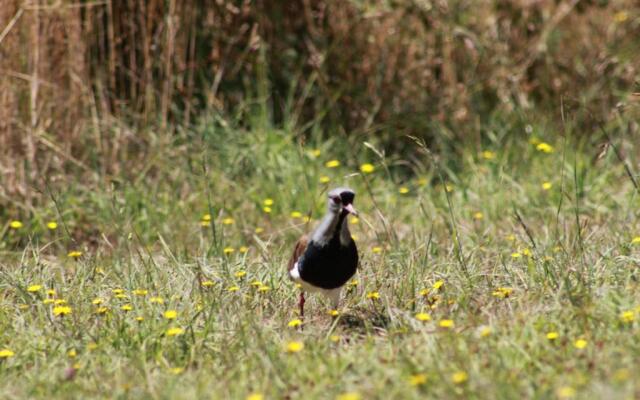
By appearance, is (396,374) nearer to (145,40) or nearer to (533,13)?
(145,40)

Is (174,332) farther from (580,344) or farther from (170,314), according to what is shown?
(580,344)

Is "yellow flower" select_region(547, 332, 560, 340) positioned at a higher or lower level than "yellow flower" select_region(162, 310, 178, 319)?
higher

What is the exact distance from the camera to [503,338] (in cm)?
347

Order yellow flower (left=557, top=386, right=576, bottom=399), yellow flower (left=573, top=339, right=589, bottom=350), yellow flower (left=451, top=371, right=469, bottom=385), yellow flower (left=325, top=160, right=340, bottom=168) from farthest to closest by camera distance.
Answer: yellow flower (left=325, top=160, right=340, bottom=168) < yellow flower (left=573, top=339, right=589, bottom=350) < yellow flower (left=451, top=371, right=469, bottom=385) < yellow flower (left=557, top=386, right=576, bottom=399)

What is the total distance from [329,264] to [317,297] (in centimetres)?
56

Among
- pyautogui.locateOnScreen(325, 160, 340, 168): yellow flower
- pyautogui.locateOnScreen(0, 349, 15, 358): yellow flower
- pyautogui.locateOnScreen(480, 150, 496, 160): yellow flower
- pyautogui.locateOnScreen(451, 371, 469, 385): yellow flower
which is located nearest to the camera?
pyautogui.locateOnScreen(451, 371, 469, 385): yellow flower

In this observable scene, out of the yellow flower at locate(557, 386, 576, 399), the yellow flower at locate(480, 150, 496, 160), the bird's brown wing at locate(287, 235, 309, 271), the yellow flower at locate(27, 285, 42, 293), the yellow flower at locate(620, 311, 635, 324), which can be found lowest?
the yellow flower at locate(27, 285, 42, 293)

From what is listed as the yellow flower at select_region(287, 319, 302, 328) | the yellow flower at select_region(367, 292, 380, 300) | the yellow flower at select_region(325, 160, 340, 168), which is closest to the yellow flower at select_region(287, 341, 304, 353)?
the yellow flower at select_region(287, 319, 302, 328)

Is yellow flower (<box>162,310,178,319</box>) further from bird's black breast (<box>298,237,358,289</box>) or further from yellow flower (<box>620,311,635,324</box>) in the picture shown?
yellow flower (<box>620,311,635,324</box>)

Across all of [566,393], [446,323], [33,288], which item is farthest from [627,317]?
[33,288]

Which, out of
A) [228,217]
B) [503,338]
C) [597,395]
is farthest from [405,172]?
[597,395]

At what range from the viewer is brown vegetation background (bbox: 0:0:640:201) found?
577 cm

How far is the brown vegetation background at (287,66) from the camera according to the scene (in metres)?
5.77

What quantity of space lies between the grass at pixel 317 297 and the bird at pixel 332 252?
0.64 ft
